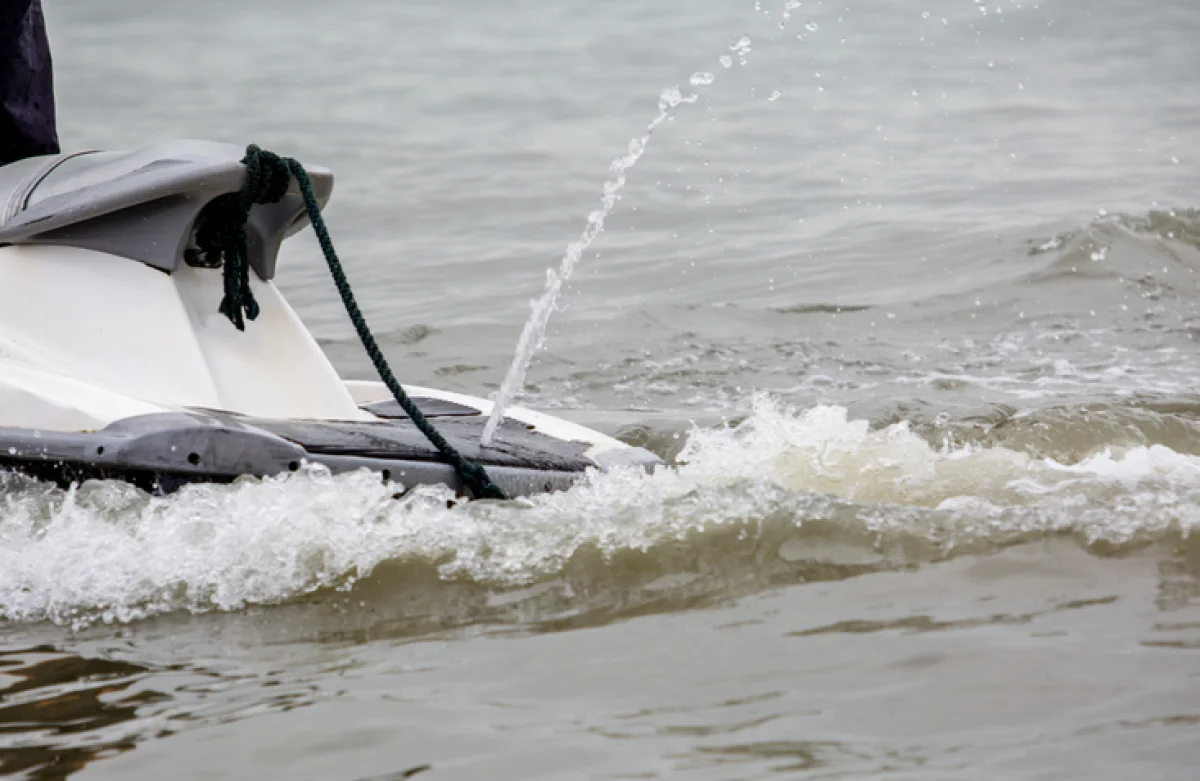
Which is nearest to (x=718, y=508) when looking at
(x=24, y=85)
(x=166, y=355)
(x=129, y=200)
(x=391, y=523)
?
(x=391, y=523)

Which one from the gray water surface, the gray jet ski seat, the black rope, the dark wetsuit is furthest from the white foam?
the dark wetsuit

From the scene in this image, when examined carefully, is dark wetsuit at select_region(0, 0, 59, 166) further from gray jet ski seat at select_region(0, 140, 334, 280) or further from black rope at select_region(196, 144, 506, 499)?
black rope at select_region(196, 144, 506, 499)

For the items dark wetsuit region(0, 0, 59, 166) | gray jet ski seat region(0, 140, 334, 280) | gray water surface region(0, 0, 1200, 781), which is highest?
dark wetsuit region(0, 0, 59, 166)

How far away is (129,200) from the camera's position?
392cm

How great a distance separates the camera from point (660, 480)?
13.3 feet

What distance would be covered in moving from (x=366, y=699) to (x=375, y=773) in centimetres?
31

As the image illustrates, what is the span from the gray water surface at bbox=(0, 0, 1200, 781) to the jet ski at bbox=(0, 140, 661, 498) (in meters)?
0.11

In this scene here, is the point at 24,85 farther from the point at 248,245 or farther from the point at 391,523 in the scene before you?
the point at 391,523

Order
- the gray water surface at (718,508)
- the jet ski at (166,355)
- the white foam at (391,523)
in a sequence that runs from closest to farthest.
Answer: the gray water surface at (718,508)
the white foam at (391,523)
the jet ski at (166,355)

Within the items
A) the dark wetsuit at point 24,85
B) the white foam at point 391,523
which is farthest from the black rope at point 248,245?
the dark wetsuit at point 24,85

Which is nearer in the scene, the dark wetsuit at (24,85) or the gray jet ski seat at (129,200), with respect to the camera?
the gray jet ski seat at (129,200)

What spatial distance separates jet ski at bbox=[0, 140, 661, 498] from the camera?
11.8 feet

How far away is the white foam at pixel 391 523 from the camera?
347 cm

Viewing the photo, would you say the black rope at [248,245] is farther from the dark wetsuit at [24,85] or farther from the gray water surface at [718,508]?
the dark wetsuit at [24,85]
